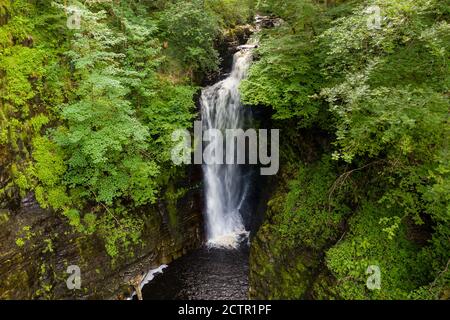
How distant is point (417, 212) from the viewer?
6.57m

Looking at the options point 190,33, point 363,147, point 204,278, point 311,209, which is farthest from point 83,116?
point 363,147

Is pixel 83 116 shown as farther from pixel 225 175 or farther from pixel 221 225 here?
pixel 221 225

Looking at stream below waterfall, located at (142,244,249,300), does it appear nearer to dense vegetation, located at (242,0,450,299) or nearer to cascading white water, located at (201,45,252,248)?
cascading white water, located at (201,45,252,248)

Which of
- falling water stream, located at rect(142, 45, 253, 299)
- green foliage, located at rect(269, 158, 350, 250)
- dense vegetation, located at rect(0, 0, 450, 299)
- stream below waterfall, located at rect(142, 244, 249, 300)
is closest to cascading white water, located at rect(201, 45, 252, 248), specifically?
falling water stream, located at rect(142, 45, 253, 299)

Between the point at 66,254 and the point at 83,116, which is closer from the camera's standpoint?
the point at 83,116

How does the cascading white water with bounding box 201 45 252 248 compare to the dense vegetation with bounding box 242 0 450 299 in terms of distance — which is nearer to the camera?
the dense vegetation with bounding box 242 0 450 299

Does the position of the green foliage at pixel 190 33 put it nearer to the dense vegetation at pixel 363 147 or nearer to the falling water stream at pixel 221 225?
the falling water stream at pixel 221 225

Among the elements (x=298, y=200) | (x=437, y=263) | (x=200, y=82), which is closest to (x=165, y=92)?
(x=200, y=82)

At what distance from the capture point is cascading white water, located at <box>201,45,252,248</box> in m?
12.0

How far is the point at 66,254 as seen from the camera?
8781mm
